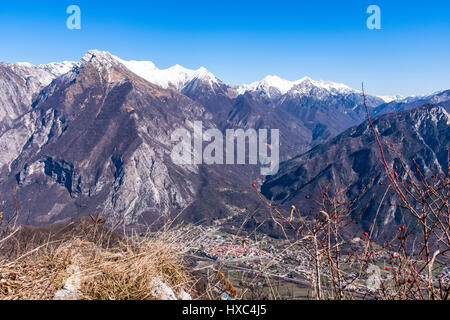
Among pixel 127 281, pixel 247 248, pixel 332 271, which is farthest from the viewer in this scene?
pixel 247 248
